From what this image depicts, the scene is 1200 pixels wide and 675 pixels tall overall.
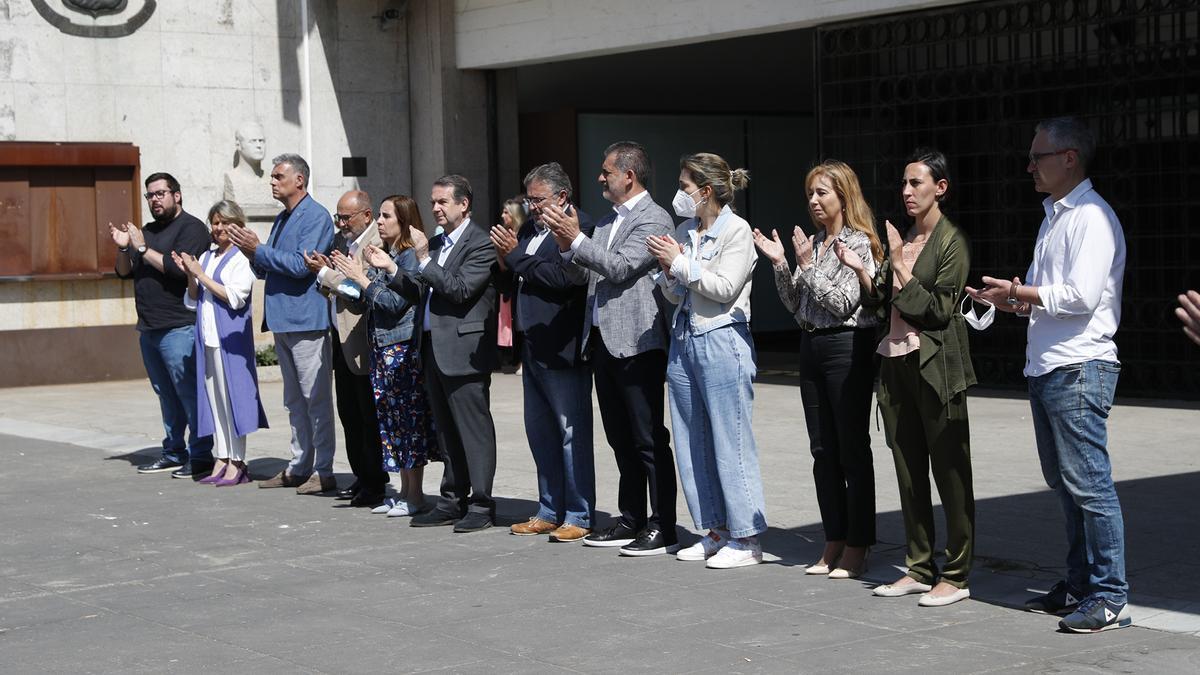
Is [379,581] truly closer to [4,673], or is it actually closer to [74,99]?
[4,673]

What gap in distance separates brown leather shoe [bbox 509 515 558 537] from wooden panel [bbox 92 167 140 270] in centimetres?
1097

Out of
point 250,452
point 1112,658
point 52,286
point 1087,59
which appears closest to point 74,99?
point 52,286

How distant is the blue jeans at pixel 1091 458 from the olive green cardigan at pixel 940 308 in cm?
47

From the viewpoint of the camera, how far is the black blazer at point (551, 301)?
814 centimetres

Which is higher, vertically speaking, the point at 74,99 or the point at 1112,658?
the point at 74,99

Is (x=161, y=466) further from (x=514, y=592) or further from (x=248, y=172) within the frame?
(x=248, y=172)

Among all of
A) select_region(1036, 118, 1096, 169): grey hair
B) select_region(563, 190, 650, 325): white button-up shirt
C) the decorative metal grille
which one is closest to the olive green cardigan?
select_region(1036, 118, 1096, 169): grey hair

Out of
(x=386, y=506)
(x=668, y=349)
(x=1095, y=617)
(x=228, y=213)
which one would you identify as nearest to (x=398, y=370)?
(x=386, y=506)

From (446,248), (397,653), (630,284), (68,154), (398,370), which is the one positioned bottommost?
(397,653)

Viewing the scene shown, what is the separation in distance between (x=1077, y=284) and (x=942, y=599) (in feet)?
4.63

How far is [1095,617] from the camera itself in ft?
19.8

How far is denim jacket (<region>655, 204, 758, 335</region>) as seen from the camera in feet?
24.1

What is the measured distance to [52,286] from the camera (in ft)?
59.4

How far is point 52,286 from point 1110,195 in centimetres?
1129
